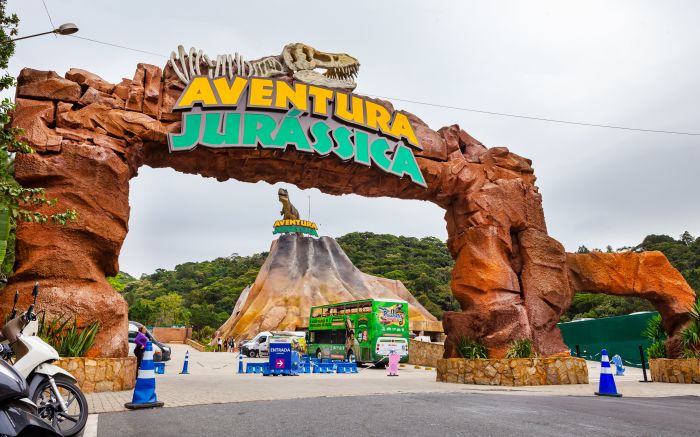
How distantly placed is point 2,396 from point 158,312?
61.8 meters

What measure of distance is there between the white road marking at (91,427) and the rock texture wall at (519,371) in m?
8.86

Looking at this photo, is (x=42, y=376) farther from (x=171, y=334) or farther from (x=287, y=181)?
(x=171, y=334)

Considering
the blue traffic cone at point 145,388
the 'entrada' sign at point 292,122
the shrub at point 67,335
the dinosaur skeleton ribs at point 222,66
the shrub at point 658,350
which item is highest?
the dinosaur skeleton ribs at point 222,66

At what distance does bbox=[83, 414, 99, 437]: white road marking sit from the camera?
15.4 ft

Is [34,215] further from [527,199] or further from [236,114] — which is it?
[527,199]

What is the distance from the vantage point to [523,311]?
13.0 metres

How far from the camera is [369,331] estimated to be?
2283 centimetres

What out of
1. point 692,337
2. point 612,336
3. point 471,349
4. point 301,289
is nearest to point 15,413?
point 471,349

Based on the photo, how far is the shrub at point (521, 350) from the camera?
1226 cm

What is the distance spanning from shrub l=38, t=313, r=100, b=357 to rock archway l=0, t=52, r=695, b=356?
10.4 inches

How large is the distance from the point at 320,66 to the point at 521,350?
9.01 m

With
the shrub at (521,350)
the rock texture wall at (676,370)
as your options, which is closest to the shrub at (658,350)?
the rock texture wall at (676,370)

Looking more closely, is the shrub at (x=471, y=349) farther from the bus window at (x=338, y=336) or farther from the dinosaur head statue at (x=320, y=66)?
the bus window at (x=338, y=336)

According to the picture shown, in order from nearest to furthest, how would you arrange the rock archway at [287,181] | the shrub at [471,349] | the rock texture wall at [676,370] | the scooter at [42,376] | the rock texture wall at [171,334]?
the scooter at [42,376] → the rock archway at [287,181] → the rock texture wall at [676,370] → the shrub at [471,349] → the rock texture wall at [171,334]
